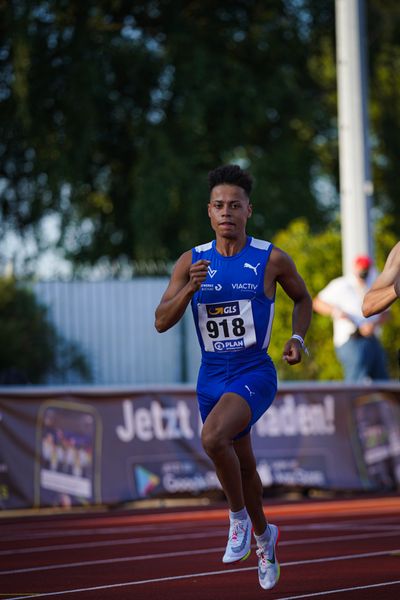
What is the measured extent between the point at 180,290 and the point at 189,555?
2.56 m

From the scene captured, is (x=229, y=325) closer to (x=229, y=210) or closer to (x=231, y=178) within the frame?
(x=229, y=210)

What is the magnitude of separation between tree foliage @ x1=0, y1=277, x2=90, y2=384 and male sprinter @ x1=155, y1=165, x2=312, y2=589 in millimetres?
13285

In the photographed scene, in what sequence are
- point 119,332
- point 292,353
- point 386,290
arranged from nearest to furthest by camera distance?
point 386,290, point 292,353, point 119,332

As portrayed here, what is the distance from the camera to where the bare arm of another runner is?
640cm

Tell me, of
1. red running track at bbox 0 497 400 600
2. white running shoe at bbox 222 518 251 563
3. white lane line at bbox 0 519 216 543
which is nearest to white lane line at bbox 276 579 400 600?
red running track at bbox 0 497 400 600

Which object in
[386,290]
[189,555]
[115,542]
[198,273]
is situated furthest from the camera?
[115,542]

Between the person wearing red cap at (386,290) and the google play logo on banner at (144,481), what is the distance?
675 centimetres

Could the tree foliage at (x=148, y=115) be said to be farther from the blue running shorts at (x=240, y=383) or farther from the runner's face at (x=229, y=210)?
the blue running shorts at (x=240, y=383)

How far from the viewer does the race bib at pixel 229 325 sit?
6746mm

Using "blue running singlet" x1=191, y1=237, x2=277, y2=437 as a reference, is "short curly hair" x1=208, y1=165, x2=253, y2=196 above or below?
above

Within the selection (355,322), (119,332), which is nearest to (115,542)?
(355,322)

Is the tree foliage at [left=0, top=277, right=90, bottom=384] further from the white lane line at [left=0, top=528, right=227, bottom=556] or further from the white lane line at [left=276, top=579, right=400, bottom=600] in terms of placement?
the white lane line at [left=276, top=579, right=400, bottom=600]

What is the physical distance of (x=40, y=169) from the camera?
81.3 ft

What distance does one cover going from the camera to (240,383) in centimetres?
667
